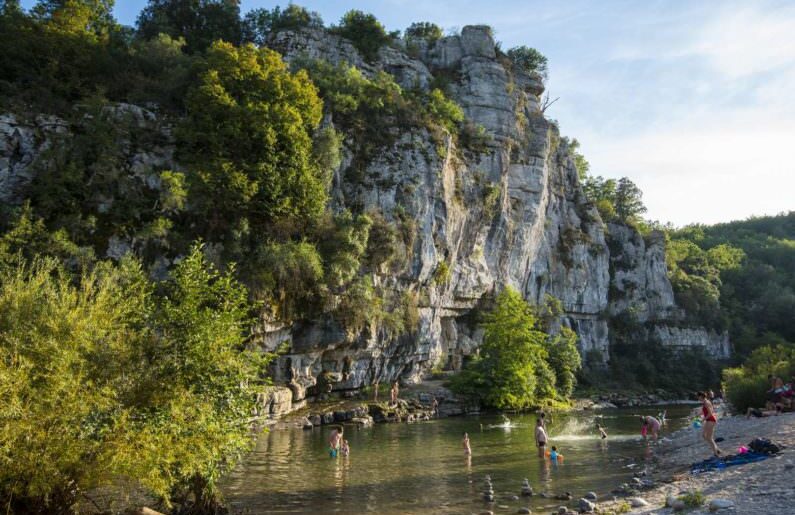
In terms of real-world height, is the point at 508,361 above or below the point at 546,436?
above

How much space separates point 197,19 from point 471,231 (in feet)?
121

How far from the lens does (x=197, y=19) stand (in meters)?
57.0

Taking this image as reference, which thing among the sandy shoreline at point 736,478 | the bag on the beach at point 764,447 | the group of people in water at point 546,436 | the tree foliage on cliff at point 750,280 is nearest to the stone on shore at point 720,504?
Result: the sandy shoreline at point 736,478

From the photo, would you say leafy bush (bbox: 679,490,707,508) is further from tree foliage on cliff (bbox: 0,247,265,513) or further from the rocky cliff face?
the rocky cliff face

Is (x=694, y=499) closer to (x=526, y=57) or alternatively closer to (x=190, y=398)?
(x=190, y=398)

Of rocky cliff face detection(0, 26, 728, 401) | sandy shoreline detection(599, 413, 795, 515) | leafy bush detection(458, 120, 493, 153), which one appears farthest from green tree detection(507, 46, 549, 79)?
sandy shoreline detection(599, 413, 795, 515)

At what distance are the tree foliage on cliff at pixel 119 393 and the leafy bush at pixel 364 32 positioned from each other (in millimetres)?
50435

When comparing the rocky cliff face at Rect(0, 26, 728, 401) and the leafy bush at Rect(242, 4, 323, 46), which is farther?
the leafy bush at Rect(242, 4, 323, 46)

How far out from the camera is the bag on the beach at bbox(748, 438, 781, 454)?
593 inches

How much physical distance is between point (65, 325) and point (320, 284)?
76.2 feet

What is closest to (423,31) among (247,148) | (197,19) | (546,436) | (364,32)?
(364,32)

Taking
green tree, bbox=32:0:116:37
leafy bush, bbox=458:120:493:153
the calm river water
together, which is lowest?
the calm river water

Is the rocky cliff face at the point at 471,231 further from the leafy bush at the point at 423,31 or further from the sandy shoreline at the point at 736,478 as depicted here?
the sandy shoreline at the point at 736,478

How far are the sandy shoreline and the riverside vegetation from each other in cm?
964
